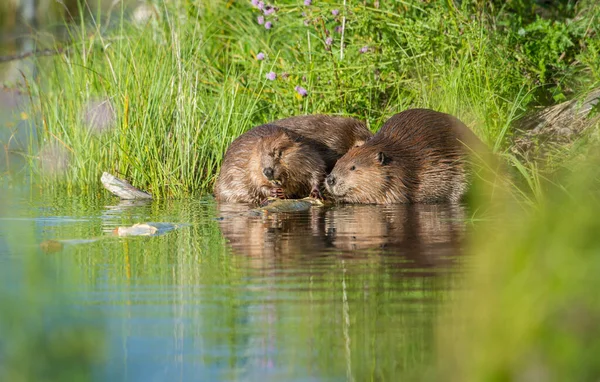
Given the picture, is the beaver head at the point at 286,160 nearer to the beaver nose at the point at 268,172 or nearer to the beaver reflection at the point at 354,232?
the beaver nose at the point at 268,172

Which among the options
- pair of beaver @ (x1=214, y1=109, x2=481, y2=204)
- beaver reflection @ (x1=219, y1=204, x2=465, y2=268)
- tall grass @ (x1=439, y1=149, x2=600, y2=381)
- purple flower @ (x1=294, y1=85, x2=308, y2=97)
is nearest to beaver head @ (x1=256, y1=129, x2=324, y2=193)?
pair of beaver @ (x1=214, y1=109, x2=481, y2=204)

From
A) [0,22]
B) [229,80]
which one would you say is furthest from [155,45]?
[0,22]

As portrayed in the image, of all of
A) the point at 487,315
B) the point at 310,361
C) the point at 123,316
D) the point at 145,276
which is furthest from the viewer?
the point at 145,276

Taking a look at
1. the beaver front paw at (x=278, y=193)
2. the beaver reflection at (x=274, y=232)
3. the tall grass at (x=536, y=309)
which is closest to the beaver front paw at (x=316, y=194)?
the beaver front paw at (x=278, y=193)

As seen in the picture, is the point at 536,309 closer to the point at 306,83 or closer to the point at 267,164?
the point at 267,164

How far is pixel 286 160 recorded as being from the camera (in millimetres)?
7758

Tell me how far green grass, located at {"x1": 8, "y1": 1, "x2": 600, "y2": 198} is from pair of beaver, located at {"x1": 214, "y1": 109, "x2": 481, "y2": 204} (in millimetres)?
474

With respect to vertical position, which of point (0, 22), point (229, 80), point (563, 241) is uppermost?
point (0, 22)

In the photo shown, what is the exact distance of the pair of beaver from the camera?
7.61m

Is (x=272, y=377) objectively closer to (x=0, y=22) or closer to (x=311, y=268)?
(x=311, y=268)

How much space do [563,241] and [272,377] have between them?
84cm

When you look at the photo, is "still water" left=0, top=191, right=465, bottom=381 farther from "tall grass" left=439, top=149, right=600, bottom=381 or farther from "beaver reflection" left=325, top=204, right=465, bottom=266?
"tall grass" left=439, top=149, right=600, bottom=381

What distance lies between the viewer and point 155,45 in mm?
9266

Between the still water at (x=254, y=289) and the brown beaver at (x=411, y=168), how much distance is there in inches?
42.2
